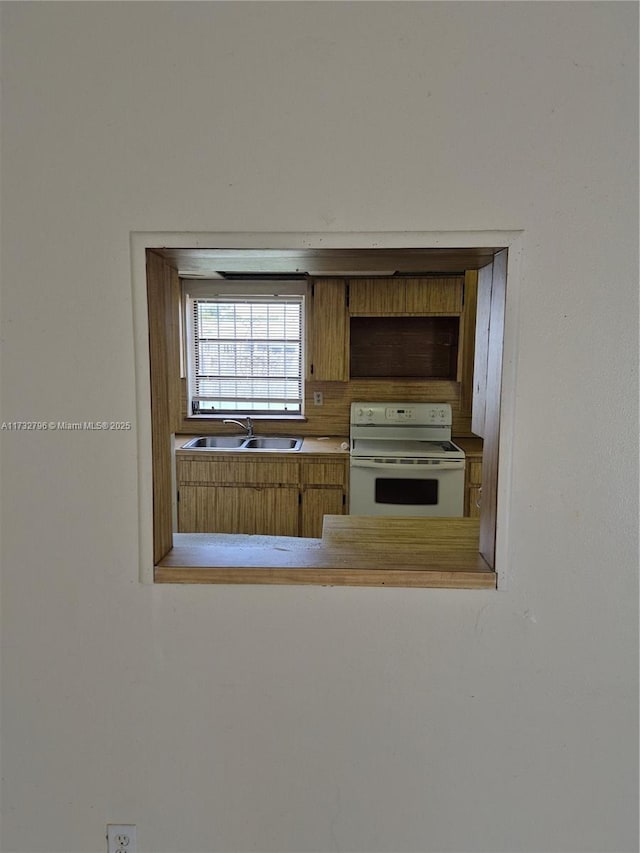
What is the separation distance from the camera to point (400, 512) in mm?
3146

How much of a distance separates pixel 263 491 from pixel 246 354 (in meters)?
1.20

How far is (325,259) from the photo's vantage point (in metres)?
1.09

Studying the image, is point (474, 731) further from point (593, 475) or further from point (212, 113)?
point (212, 113)

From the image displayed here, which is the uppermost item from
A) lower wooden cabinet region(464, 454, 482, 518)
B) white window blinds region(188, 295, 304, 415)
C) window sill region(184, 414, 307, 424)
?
white window blinds region(188, 295, 304, 415)

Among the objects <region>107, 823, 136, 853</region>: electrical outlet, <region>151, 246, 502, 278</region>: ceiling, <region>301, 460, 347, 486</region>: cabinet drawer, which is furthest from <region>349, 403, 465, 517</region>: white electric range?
<region>107, 823, 136, 853</region>: electrical outlet

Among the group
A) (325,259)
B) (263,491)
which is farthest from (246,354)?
(325,259)

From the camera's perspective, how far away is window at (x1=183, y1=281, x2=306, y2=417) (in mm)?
3758

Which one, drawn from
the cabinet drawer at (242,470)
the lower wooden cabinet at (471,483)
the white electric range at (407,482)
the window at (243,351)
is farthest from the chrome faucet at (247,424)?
the lower wooden cabinet at (471,483)

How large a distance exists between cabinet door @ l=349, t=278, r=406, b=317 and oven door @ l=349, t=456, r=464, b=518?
1064 millimetres

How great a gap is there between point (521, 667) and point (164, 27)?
1475mm

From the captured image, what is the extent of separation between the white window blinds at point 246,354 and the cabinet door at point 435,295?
0.84 metres

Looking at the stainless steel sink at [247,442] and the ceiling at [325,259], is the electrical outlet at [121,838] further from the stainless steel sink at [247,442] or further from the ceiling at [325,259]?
the stainless steel sink at [247,442]

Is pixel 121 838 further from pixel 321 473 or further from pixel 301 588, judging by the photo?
pixel 321 473

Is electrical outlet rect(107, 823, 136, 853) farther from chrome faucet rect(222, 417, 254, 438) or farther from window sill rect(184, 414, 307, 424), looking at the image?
window sill rect(184, 414, 307, 424)
